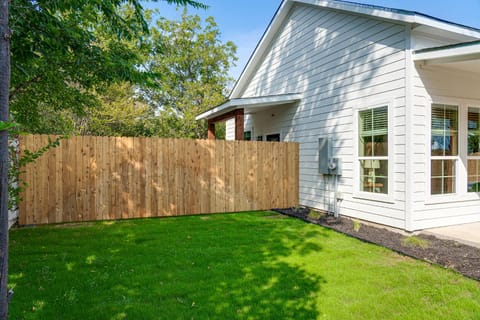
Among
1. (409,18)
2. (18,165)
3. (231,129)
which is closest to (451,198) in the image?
(409,18)

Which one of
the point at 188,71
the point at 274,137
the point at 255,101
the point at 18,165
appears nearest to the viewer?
the point at 18,165

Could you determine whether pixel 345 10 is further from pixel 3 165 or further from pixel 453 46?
pixel 3 165

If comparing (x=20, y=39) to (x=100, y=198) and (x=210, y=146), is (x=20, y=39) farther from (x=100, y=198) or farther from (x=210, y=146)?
(x=210, y=146)

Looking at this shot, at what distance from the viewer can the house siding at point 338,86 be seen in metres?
5.42

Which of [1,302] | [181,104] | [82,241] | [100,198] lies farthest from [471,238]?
[181,104]

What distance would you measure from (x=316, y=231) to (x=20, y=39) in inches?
213

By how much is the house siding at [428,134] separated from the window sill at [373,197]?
1.55 feet

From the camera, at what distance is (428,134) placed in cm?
526

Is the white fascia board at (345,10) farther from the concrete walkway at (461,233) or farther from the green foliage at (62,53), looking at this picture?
the green foliage at (62,53)

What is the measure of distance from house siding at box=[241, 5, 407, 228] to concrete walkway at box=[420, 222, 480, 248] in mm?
604

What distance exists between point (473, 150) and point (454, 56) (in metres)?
2.35

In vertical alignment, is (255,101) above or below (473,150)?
above

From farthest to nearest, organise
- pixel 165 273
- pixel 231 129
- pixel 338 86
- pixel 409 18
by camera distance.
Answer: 1. pixel 231 129
2. pixel 338 86
3. pixel 409 18
4. pixel 165 273

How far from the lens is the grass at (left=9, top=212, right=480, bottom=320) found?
8.95 feet
